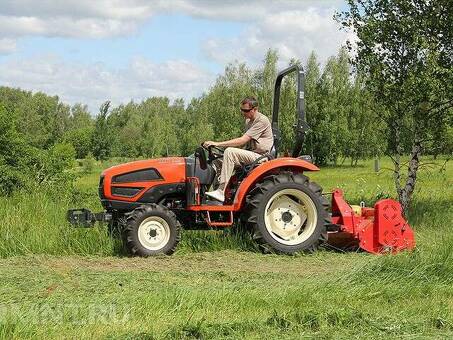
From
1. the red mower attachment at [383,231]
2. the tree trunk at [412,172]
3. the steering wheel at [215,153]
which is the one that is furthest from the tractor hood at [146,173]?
the tree trunk at [412,172]

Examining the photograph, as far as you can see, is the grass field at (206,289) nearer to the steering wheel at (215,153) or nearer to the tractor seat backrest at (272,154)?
the steering wheel at (215,153)

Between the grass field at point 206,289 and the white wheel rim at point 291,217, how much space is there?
1.07 feet

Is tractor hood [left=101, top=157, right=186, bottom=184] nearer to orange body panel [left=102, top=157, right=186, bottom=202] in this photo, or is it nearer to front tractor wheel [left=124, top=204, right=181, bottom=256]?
orange body panel [left=102, top=157, right=186, bottom=202]

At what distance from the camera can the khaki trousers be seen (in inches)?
310

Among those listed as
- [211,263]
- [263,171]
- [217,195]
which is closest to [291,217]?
[263,171]

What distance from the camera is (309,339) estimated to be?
4324mm

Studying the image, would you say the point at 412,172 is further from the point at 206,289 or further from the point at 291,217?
the point at 206,289

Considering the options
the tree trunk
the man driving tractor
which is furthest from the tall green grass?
the tree trunk

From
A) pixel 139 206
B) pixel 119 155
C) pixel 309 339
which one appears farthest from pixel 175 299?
pixel 119 155

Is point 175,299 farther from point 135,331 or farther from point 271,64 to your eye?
point 271,64

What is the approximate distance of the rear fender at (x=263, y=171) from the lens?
25.9 ft

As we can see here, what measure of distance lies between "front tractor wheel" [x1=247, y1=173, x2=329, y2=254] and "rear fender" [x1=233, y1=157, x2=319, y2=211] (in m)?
0.10

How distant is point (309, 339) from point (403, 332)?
66cm

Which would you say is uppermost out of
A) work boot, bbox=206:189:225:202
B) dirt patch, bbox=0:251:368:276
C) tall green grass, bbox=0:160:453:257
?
work boot, bbox=206:189:225:202
